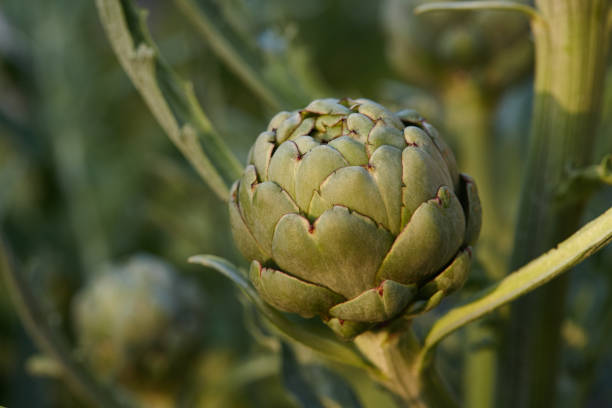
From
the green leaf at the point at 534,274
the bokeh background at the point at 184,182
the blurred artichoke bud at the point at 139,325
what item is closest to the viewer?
the green leaf at the point at 534,274

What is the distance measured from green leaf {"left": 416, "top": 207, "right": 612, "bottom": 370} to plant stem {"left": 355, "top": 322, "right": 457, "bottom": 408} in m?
0.02

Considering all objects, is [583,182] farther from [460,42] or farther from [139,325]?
[139,325]

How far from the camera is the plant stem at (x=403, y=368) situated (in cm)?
41

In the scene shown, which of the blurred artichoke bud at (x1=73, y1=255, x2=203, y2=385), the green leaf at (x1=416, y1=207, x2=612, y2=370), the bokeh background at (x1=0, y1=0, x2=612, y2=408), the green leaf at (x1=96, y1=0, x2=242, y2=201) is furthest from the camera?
the blurred artichoke bud at (x1=73, y1=255, x2=203, y2=385)

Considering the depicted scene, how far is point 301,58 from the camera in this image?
68 centimetres

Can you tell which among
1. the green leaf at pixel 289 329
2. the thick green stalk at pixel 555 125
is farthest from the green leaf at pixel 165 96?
the thick green stalk at pixel 555 125

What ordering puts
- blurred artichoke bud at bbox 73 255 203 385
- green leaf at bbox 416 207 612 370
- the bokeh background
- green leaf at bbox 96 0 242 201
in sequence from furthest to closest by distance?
blurred artichoke bud at bbox 73 255 203 385
the bokeh background
green leaf at bbox 96 0 242 201
green leaf at bbox 416 207 612 370

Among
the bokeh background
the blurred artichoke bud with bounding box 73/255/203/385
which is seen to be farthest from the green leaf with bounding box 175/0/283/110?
the blurred artichoke bud with bounding box 73/255/203/385

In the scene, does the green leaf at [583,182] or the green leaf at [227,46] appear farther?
the green leaf at [227,46]

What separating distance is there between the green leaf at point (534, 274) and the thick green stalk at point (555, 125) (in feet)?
0.30

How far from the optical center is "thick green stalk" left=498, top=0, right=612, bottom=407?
1.46 feet

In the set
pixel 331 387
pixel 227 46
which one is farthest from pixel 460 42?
pixel 331 387

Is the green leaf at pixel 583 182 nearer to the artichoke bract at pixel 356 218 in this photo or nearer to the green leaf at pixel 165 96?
the artichoke bract at pixel 356 218

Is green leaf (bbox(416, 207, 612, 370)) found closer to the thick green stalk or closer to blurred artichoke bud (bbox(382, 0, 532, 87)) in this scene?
the thick green stalk
